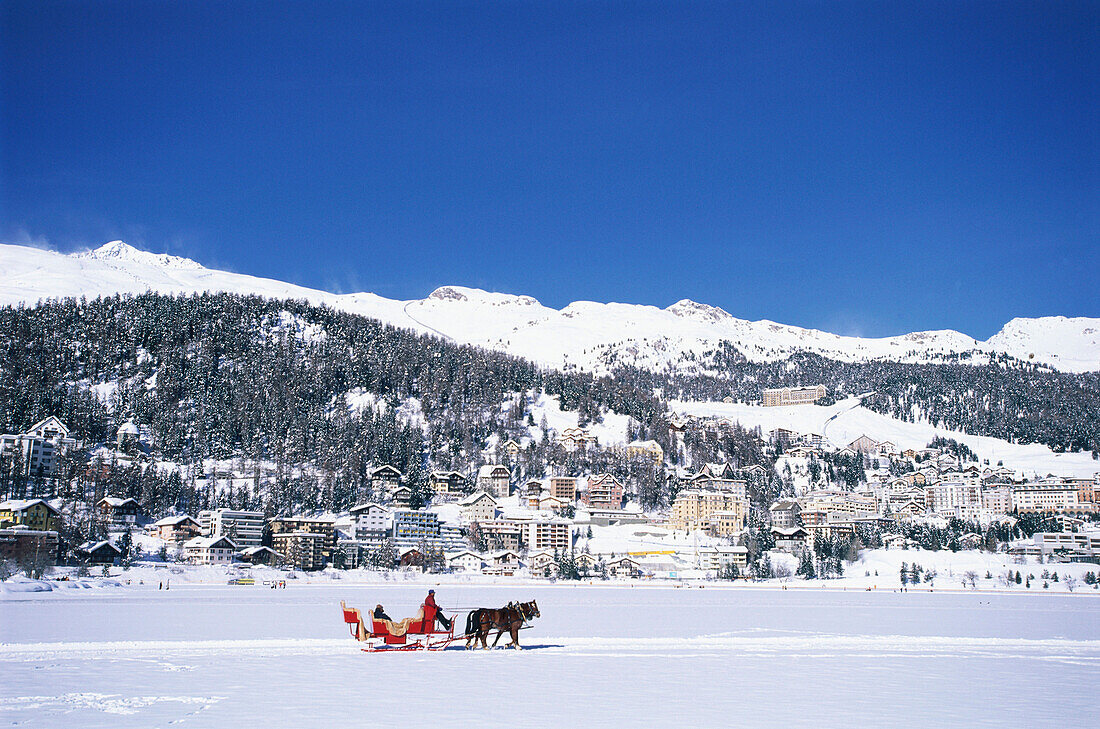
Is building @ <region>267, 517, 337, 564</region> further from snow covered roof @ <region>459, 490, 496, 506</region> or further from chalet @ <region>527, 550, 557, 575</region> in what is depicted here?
chalet @ <region>527, 550, 557, 575</region>

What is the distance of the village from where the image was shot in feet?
300

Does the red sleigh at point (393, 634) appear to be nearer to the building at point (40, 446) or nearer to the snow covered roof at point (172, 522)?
the snow covered roof at point (172, 522)

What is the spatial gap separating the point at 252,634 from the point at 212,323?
507ft

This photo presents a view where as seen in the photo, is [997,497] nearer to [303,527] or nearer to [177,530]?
[303,527]

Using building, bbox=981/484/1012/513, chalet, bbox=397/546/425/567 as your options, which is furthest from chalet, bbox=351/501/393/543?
building, bbox=981/484/1012/513

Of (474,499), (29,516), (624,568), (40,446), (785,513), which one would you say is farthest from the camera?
(785,513)

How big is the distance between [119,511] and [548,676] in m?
96.1

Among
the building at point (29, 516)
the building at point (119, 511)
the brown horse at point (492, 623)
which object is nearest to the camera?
the brown horse at point (492, 623)

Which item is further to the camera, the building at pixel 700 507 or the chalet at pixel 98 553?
the building at pixel 700 507

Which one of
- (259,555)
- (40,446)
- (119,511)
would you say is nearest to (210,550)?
(259,555)

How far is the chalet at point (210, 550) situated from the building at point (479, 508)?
129ft

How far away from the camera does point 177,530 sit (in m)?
97.4

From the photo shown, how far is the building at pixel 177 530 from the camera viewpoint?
9638 cm

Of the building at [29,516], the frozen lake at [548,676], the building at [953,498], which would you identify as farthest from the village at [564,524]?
the frozen lake at [548,676]
